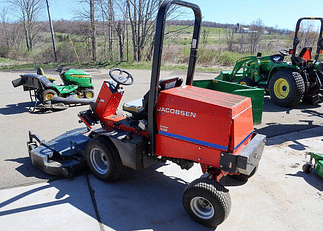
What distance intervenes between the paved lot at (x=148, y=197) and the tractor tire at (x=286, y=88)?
2778mm

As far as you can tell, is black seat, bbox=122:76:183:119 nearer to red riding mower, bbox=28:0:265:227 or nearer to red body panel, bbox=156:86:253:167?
red riding mower, bbox=28:0:265:227

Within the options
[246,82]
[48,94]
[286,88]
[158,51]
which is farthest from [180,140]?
[246,82]

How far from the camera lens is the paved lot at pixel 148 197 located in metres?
3.07

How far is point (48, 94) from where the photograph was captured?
7.58 meters

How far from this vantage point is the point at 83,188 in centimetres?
372

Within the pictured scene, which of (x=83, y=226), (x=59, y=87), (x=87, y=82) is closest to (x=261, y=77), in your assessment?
(x=87, y=82)

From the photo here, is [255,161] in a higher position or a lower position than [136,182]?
higher

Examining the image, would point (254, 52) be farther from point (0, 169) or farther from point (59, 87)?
point (0, 169)

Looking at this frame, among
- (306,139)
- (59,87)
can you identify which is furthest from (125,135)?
(59,87)

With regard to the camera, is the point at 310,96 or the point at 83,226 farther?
the point at 310,96

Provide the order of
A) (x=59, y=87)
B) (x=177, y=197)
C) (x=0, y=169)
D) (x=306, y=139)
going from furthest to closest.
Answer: (x=59, y=87), (x=306, y=139), (x=0, y=169), (x=177, y=197)

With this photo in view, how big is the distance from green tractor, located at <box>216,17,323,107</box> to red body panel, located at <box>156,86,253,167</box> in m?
5.12

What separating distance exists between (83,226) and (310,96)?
7708mm

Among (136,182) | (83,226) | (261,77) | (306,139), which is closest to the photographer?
(83,226)
